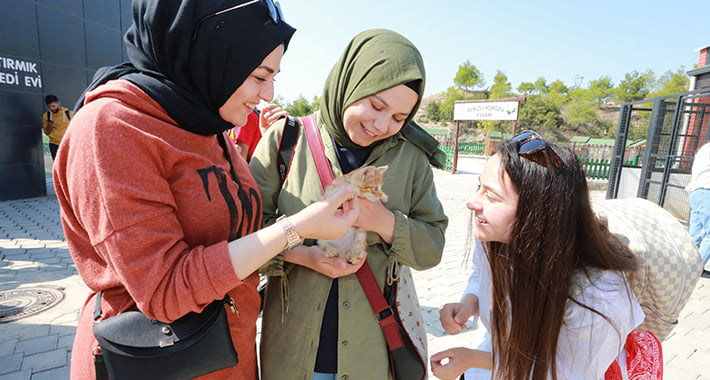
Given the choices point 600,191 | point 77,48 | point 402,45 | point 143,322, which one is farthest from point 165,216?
point 600,191

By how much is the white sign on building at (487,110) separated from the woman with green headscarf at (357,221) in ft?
53.2

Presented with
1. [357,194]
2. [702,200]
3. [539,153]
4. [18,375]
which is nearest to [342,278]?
[357,194]

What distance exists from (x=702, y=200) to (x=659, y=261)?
17.1 feet

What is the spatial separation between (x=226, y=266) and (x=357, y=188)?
53 cm

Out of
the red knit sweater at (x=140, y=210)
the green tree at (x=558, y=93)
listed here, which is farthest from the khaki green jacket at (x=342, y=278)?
the green tree at (x=558, y=93)

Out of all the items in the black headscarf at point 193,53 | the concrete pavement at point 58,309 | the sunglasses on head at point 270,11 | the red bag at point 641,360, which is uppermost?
the sunglasses on head at point 270,11

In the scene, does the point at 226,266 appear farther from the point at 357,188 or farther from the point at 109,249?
the point at 357,188

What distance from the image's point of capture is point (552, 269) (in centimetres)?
145

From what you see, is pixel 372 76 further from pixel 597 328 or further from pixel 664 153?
pixel 664 153

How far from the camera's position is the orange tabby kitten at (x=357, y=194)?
1.35 metres

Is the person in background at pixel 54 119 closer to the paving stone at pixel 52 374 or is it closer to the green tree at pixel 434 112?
the paving stone at pixel 52 374

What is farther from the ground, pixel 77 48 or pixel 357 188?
pixel 77 48

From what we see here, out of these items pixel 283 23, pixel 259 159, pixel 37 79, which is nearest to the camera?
pixel 283 23

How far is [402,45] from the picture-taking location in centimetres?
151
